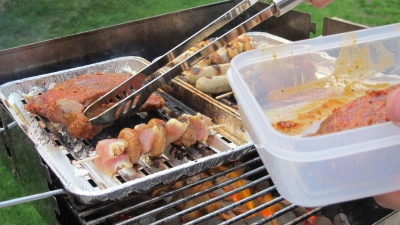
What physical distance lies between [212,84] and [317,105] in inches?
60.4

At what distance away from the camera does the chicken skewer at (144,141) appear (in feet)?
8.00

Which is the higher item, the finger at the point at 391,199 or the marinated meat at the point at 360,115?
the marinated meat at the point at 360,115

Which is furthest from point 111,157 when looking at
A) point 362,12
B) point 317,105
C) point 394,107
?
point 362,12

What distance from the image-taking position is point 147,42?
13.8 feet

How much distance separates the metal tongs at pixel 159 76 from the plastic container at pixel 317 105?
1.79 ft

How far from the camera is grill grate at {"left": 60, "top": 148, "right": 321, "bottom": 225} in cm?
210

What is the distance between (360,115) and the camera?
1.46m

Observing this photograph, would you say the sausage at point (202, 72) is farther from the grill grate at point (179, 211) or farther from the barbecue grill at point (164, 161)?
the grill grate at point (179, 211)

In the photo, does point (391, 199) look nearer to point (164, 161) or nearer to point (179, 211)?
point (179, 211)

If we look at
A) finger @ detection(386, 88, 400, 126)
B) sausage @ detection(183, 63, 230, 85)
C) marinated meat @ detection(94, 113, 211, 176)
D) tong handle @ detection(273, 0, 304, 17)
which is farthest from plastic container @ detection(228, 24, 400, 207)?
sausage @ detection(183, 63, 230, 85)

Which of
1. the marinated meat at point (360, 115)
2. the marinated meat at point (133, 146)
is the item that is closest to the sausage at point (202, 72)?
the marinated meat at point (133, 146)

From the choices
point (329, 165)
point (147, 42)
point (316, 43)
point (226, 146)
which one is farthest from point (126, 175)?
point (147, 42)

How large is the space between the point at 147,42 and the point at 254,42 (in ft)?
3.42

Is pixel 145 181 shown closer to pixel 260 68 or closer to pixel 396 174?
pixel 260 68
